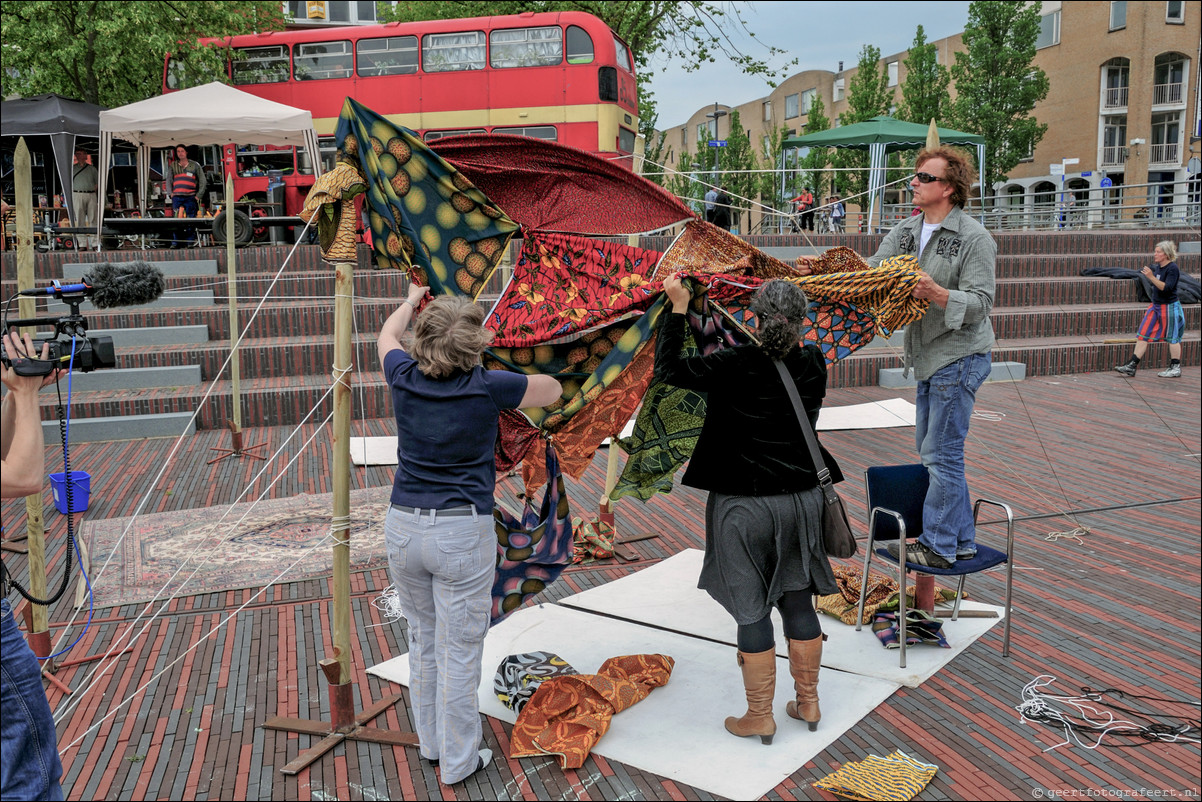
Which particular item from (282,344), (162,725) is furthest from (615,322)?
(282,344)

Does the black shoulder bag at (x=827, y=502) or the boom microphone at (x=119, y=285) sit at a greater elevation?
the boom microphone at (x=119, y=285)

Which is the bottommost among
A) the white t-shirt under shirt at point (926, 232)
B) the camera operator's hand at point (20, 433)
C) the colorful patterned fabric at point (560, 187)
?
the camera operator's hand at point (20, 433)

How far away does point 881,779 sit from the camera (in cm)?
349

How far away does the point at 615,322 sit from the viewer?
4348mm

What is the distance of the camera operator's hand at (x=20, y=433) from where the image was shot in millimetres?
2596

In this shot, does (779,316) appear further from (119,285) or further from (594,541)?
(119,285)

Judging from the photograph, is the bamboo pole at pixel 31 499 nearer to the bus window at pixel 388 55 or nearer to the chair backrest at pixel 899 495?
the chair backrest at pixel 899 495

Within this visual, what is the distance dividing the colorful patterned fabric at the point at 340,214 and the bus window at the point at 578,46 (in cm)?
1395

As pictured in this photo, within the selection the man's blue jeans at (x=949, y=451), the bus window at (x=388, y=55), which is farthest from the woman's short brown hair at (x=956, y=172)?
the bus window at (x=388, y=55)

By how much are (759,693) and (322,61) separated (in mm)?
16877

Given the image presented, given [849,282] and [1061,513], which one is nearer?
[849,282]

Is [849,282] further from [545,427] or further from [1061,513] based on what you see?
[1061,513]

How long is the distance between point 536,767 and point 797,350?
6.36 feet

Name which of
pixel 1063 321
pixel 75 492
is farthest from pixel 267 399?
pixel 1063 321
